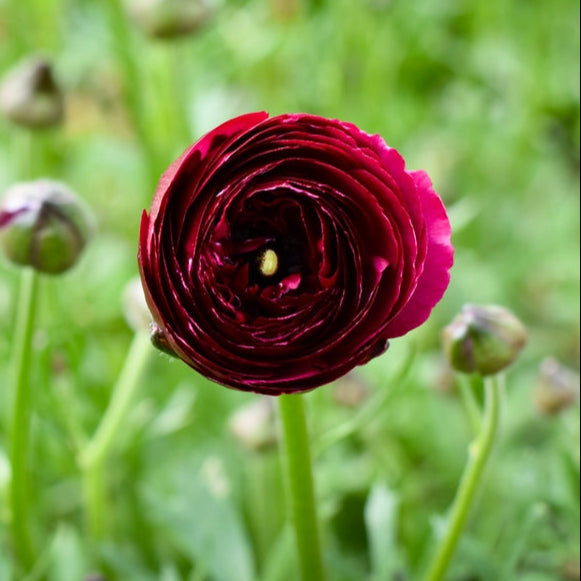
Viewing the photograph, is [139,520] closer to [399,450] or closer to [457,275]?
[399,450]

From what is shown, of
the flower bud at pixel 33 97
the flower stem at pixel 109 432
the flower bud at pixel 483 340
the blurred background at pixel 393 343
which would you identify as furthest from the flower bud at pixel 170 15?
the flower bud at pixel 483 340

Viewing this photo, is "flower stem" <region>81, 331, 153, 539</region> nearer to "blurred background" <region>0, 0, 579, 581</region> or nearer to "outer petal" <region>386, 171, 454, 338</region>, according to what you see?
"blurred background" <region>0, 0, 579, 581</region>

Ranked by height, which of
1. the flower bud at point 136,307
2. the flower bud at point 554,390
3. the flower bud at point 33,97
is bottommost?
the flower bud at point 554,390

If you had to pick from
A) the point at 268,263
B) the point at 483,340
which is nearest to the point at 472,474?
the point at 483,340

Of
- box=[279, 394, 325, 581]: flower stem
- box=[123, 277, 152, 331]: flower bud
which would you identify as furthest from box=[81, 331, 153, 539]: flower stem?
box=[279, 394, 325, 581]: flower stem

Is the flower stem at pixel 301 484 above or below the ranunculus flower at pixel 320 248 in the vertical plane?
below

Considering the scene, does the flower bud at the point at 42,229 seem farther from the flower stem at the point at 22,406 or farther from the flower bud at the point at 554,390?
the flower bud at the point at 554,390

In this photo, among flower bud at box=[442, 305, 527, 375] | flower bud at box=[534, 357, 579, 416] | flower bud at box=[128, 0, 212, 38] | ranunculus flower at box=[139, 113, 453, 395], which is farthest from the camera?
flower bud at box=[128, 0, 212, 38]
